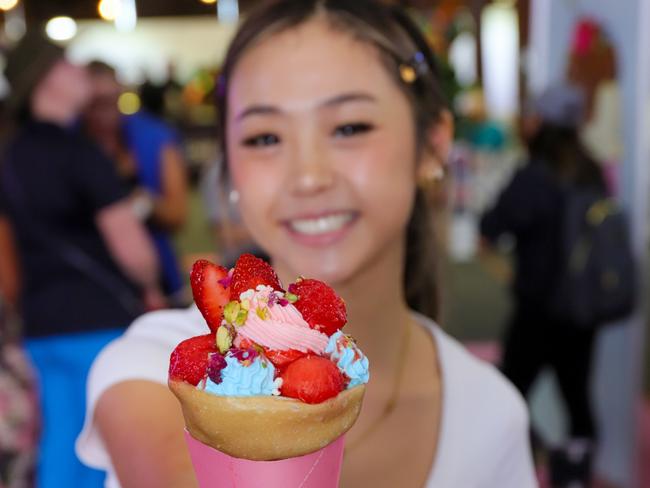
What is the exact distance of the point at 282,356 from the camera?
62 centimetres

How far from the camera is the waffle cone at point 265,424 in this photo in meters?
0.59

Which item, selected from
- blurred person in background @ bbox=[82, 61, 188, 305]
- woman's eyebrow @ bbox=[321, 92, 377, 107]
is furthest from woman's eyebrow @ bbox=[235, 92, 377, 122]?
blurred person in background @ bbox=[82, 61, 188, 305]

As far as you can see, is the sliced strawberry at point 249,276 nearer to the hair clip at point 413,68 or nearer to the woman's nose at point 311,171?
the woman's nose at point 311,171

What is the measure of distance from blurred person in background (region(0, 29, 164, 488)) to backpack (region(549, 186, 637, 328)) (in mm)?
1576

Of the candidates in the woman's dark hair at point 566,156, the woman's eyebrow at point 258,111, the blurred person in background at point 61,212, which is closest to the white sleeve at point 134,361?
the woman's eyebrow at point 258,111

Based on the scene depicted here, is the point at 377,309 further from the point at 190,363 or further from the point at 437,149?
the point at 190,363

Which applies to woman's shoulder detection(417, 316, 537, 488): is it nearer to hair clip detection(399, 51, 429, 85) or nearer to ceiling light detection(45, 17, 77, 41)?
hair clip detection(399, 51, 429, 85)

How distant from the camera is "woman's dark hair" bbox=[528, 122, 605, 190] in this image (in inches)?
123

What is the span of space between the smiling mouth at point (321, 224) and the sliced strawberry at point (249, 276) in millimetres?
299

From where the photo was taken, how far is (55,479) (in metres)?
1.13

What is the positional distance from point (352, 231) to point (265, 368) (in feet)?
1.29

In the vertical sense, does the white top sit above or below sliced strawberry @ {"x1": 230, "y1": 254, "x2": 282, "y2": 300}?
below

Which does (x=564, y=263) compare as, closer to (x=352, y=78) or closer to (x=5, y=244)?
(x=5, y=244)

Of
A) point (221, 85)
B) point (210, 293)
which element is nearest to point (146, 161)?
point (221, 85)
